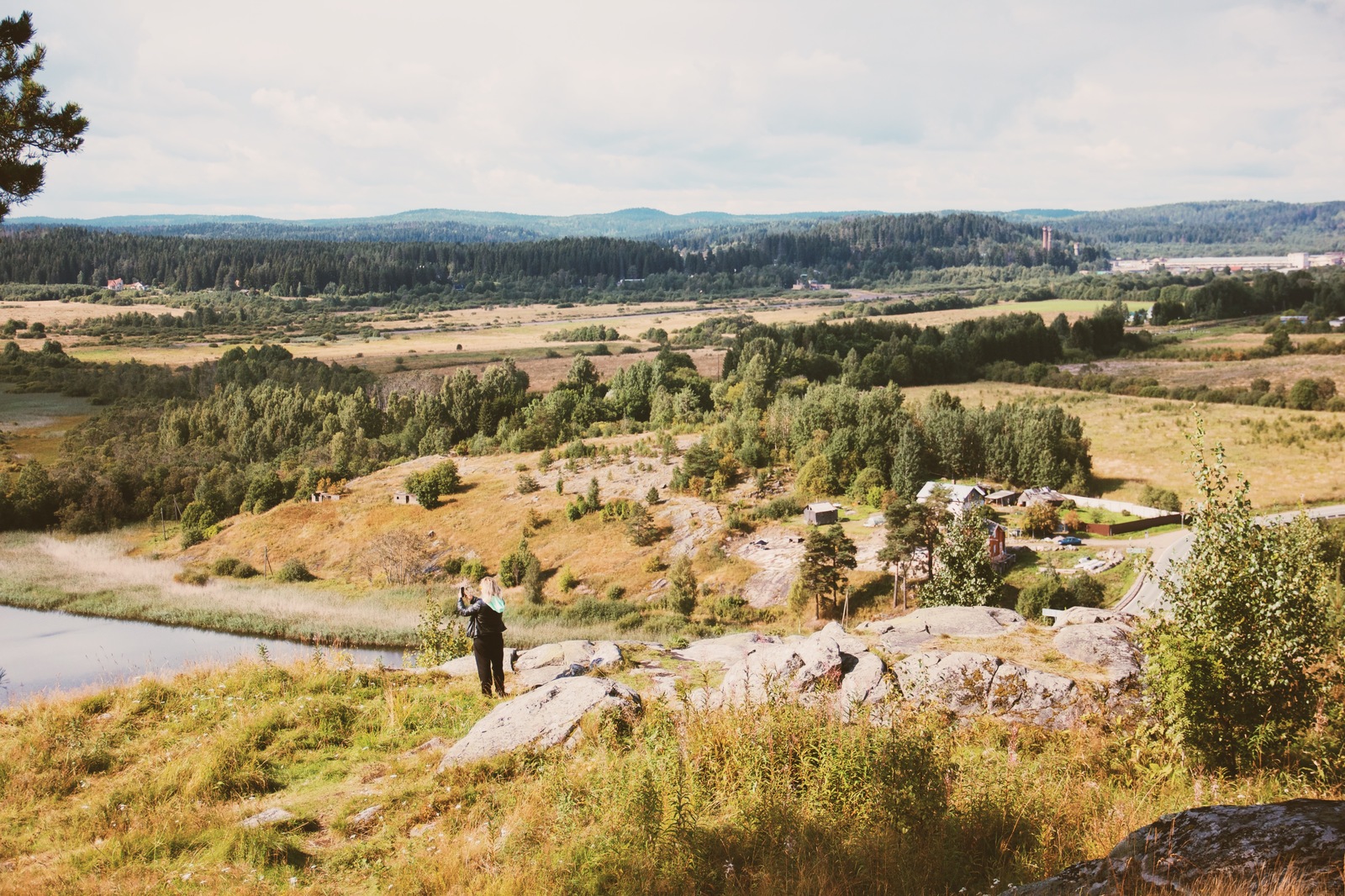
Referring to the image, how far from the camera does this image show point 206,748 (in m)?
9.05

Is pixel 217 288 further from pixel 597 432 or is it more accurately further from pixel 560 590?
pixel 560 590

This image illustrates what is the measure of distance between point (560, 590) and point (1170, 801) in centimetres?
3610

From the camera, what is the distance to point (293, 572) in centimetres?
4591

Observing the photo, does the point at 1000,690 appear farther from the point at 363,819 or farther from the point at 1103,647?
the point at 363,819

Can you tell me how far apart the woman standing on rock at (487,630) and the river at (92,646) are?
15.6 meters

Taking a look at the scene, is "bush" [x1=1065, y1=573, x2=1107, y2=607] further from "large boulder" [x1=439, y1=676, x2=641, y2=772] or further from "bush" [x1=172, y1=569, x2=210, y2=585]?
"bush" [x1=172, y1=569, x2=210, y2=585]

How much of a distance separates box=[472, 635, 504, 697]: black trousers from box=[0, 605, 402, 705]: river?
1550 cm

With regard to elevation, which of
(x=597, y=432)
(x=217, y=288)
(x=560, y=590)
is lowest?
(x=560, y=590)

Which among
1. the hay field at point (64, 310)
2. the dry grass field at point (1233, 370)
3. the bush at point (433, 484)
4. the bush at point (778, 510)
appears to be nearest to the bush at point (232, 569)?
the bush at point (433, 484)

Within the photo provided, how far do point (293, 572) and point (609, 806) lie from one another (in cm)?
4441

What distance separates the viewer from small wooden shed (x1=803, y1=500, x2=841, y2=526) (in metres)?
44.0

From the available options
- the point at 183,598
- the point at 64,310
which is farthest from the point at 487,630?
the point at 64,310

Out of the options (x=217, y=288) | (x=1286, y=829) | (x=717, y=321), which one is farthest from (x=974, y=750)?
(x=217, y=288)

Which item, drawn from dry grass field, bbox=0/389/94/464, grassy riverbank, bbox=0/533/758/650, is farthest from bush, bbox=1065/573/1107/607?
dry grass field, bbox=0/389/94/464
